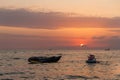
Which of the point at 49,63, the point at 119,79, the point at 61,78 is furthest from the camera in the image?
the point at 49,63

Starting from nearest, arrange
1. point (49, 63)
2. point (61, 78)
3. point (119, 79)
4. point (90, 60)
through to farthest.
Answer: point (119, 79) < point (61, 78) < point (90, 60) < point (49, 63)

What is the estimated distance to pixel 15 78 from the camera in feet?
173

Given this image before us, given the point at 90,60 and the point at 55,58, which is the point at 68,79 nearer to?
the point at 90,60

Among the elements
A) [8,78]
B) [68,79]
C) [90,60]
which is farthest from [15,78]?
[90,60]

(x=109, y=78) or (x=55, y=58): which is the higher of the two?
(x=55, y=58)

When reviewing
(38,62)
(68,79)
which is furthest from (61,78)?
(38,62)

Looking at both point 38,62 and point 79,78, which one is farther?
point 38,62

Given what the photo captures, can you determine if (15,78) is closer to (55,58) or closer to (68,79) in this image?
(68,79)

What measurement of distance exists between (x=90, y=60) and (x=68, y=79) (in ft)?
119

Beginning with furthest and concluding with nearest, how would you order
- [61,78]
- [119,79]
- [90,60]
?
[90,60]
[61,78]
[119,79]

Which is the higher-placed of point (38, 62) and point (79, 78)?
point (38, 62)

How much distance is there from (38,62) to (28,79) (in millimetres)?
41988

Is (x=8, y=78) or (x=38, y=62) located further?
(x=38, y=62)

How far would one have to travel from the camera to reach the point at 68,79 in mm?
50812
